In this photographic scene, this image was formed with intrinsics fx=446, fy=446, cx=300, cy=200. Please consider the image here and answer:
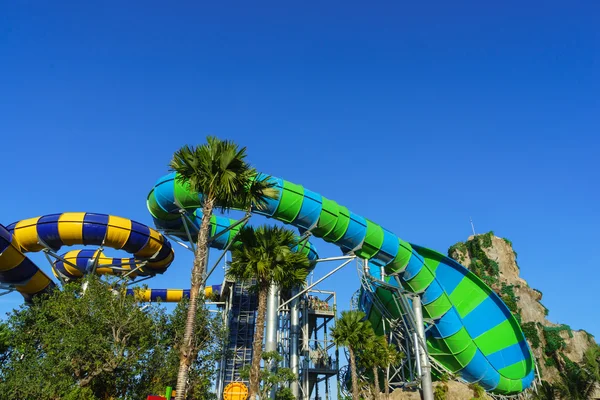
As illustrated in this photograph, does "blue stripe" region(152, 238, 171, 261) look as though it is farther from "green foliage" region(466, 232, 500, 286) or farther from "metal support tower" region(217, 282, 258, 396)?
"green foliage" region(466, 232, 500, 286)

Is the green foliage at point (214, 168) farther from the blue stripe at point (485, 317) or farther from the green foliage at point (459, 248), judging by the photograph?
the green foliage at point (459, 248)

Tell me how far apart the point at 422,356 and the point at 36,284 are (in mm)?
26214

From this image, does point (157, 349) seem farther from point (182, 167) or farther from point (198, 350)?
point (182, 167)

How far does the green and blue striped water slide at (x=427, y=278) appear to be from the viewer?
2669cm

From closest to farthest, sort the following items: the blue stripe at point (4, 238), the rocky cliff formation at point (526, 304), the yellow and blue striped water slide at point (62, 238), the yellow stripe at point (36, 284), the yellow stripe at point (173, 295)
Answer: the blue stripe at point (4, 238) < the yellow and blue striped water slide at point (62, 238) < the yellow stripe at point (36, 284) < the rocky cliff formation at point (526, 304) < the yellow stripe at point (173, 295)

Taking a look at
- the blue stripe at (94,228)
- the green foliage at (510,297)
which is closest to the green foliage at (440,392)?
the green foliage at (510,297)

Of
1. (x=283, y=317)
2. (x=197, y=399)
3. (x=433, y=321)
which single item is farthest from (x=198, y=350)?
(x=433, y=321)

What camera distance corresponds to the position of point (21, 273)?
27469mm

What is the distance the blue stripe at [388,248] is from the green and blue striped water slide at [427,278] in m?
0.07

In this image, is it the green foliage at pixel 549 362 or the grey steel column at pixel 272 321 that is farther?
the green foliage at pixel 549 362

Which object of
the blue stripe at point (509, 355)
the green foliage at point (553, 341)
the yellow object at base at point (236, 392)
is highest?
the green foliage at point (553, 341)

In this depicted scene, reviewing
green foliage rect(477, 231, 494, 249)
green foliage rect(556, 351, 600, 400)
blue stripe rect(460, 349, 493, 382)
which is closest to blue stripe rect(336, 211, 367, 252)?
blue stripe rect(460, 349, 493, 382)

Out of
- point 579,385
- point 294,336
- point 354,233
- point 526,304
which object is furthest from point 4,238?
point 526,304

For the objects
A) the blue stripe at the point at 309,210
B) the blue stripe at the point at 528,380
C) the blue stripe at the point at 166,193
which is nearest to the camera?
the blue stripe at the point at 166,193
